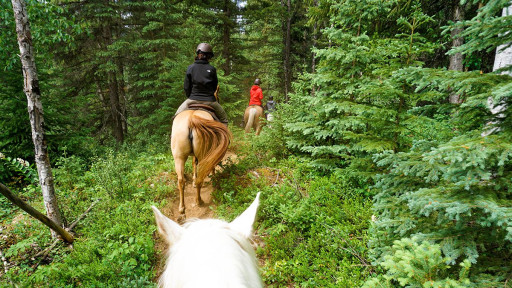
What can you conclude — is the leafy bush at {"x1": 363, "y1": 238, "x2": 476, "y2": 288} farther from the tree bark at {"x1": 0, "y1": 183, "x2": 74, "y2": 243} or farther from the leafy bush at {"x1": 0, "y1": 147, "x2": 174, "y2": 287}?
the tree bark at {"x1": 0, "y1": 183, "x2": 74, "y2": 243}

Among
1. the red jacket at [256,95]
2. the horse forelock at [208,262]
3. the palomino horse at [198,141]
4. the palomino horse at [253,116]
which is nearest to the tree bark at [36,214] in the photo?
the palomino horse at [198,141]

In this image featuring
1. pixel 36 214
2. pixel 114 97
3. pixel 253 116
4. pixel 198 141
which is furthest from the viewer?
pixel 253 116

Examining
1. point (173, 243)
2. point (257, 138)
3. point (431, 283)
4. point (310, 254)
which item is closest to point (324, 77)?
point (257, 138)

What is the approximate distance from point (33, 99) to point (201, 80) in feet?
9.98

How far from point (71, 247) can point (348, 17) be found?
6.93 metres

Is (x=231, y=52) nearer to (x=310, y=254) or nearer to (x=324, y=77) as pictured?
(x=324, y=77)

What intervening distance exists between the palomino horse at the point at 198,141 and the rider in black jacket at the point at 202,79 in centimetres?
78

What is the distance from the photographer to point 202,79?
5.41 m

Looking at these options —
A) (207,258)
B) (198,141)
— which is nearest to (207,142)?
(198,141)

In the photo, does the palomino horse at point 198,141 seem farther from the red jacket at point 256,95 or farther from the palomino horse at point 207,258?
the red jacket at point 256,95

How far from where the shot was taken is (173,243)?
1.50 m

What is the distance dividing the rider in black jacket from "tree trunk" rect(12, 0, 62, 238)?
8.00ft

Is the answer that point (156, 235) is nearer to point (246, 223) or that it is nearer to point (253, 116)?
point (246, 223)

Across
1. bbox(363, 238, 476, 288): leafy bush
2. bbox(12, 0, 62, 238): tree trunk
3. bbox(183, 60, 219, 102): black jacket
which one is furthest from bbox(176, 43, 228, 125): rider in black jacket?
bbox(363, 238, 476, 288): leafy bush
